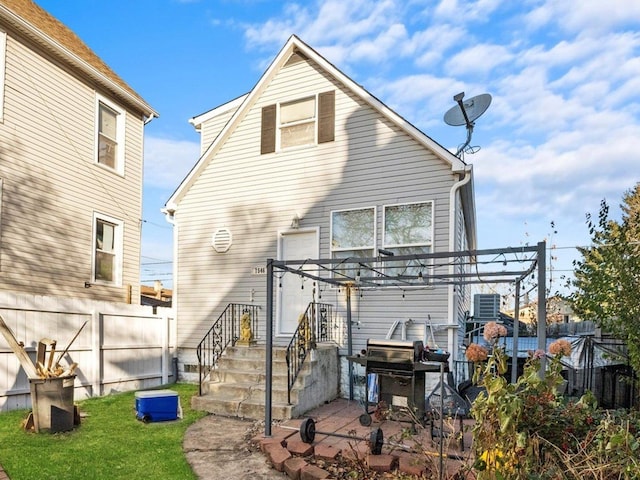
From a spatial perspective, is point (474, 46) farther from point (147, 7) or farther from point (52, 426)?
point (52, 426)

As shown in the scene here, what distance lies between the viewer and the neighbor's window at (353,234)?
26.6ft

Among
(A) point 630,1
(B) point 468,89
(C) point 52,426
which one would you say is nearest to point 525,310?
(B) point 468,89

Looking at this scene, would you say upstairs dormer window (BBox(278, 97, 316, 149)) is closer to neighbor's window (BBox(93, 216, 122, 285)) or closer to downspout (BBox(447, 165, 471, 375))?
downspout (BBox(447, 165, 471, 375))

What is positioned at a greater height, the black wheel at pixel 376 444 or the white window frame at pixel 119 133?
the white window frame at pixel 119 133

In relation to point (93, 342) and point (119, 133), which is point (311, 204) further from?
point (119, 133)

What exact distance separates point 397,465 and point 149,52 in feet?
34.4

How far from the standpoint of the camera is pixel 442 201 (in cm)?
750

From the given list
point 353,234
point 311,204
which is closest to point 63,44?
point 311,204

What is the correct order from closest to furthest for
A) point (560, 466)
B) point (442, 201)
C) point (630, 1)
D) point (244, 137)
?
point (560, 466), point (630, 1), point (442, 201), point (244, 137)

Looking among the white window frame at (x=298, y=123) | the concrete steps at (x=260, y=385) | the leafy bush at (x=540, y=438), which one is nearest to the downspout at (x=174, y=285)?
the concrete steps at (x=260, y=385)

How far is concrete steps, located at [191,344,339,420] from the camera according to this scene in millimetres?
6245

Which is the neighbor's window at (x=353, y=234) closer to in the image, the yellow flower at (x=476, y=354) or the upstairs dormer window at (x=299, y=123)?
the upstairs dormer window at (x=299, y=123)

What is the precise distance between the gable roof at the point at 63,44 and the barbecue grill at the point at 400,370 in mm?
8323

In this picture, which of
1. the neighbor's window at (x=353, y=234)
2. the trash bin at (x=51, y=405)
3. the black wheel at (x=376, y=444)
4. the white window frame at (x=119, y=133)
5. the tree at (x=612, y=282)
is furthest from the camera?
the white window frame at (x=119, y=133)
